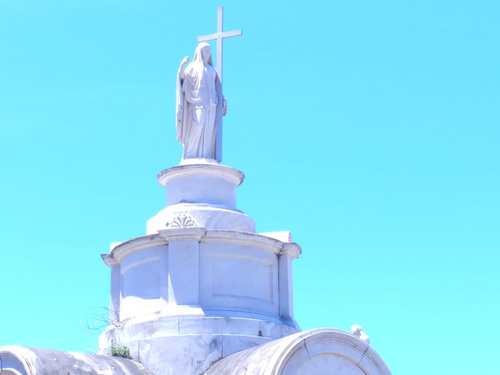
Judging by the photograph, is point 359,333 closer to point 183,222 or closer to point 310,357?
point 310,357

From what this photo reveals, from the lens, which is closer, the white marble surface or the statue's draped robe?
the white marble surface

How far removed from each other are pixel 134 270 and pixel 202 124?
3.36 metres

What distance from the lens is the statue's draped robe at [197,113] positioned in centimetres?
1962

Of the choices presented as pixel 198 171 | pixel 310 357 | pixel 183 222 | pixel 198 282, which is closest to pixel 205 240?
pixel 183 222

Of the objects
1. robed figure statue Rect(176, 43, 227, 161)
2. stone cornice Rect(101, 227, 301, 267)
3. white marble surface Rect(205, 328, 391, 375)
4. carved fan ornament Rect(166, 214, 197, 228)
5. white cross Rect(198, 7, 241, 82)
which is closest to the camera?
white marble surface Rect(205, 328, 391, 375)

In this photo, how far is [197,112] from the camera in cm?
1964

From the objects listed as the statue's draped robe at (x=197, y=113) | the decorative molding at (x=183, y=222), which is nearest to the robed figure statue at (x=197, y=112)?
the statue's draped robe at (x=197, y=113)

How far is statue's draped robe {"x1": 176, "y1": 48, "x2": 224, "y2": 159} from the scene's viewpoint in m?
19.6

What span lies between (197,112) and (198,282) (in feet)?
12.7

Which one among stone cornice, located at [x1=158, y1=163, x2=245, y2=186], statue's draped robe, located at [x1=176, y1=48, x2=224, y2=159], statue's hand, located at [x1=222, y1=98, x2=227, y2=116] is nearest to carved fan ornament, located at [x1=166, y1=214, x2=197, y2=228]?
stone cornice, located at [x1=158, y1=163, x2=245, y2=186]

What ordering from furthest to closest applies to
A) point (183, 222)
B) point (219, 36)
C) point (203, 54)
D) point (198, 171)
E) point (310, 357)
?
1. point (219, 36)
2. point (203, 54)
3. point (198, 171)
4. point (183, 222)
5. point (310, 357)

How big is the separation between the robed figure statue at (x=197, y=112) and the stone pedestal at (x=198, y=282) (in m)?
0.64

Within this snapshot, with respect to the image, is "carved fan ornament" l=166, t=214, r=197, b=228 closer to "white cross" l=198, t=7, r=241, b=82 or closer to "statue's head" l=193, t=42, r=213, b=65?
"statue's head" l=193, t=42, r=213, b=65

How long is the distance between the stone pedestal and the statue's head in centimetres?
248
